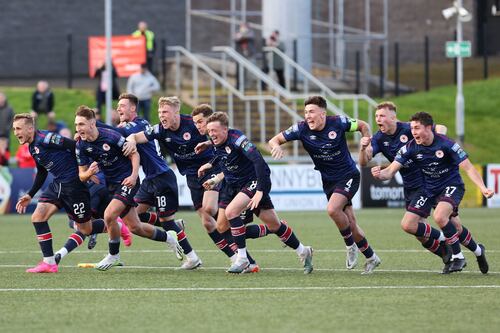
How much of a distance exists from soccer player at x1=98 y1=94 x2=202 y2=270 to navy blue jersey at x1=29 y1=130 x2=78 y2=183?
2.46 feet

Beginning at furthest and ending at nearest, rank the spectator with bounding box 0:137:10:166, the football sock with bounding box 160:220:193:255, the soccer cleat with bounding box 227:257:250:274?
1. the spectator with bounding box 0:137:10:166
2. the football sock with bounding box 160:220:193:255
3. the soccer cleat with bounding box 227:257:250:274

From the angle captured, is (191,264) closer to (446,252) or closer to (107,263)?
(107,263)

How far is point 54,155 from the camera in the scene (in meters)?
14.4

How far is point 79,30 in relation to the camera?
3984 cm

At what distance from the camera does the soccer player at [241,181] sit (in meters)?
13.8

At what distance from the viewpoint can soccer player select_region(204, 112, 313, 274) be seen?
13.8 m

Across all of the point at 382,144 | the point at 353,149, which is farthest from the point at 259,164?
the point at 353,149

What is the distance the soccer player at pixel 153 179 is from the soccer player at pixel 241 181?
0.94 metres

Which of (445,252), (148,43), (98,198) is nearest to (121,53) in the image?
(148,43)

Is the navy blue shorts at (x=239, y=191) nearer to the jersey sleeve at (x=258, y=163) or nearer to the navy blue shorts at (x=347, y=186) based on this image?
the jersey sleeve at (x=258, y=163)

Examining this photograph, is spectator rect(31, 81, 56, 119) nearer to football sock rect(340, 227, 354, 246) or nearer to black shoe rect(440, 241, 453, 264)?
football sock rect(340, 227, 354, 246)

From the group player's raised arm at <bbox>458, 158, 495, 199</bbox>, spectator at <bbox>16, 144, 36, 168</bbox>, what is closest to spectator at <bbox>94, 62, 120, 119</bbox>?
spectator at <bbox>16, 144, 36, 168</bbox>

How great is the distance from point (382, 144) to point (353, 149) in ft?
55.8

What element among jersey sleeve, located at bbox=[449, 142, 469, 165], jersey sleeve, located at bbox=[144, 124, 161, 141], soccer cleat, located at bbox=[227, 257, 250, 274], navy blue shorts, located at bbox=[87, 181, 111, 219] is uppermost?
jersey sleeve, located at bbox=[144, 124, 161, 141]
